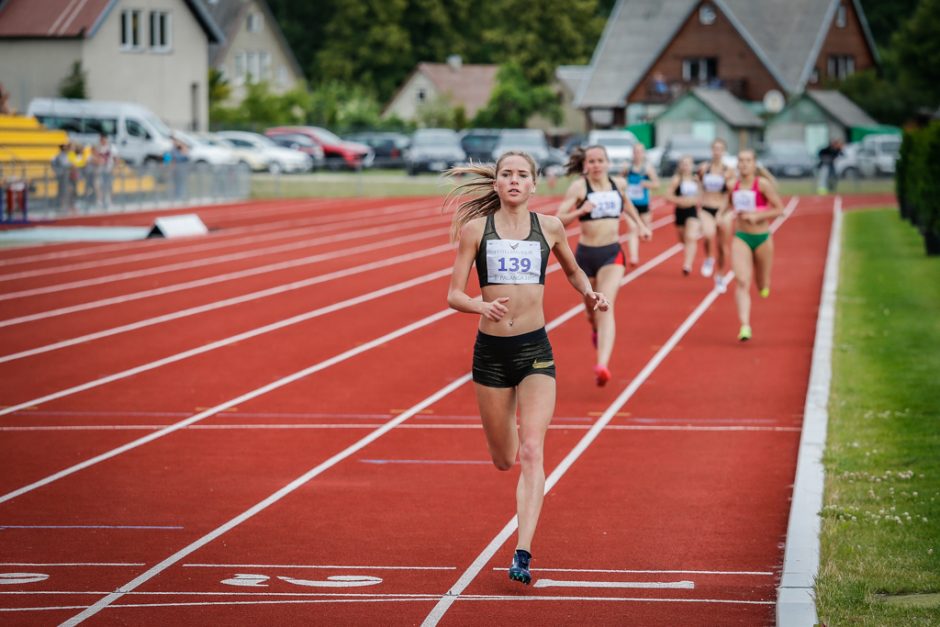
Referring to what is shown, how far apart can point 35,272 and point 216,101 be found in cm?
4831

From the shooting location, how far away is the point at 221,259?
26.3m

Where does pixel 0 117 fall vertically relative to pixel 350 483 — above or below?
above

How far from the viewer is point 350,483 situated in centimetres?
966

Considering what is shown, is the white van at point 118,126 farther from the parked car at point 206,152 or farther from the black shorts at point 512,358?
the black shorts at point 512,358

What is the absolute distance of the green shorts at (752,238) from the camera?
15539 millimetres

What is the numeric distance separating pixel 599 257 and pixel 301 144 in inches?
2022

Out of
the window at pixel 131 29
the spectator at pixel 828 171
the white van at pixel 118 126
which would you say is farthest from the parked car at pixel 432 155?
the spectator at pixel 828 171

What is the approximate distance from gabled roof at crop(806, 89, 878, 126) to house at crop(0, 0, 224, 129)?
28760 millimetres

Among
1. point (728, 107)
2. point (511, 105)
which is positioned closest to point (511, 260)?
point (728, 107)

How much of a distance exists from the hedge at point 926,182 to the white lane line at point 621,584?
18021 mm

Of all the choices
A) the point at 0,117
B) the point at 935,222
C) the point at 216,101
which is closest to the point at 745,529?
the point at 935,222

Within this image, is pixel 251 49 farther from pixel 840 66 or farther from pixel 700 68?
pixel 840 66

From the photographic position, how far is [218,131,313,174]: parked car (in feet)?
192

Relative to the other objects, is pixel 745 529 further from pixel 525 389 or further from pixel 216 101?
pixel 216 101
